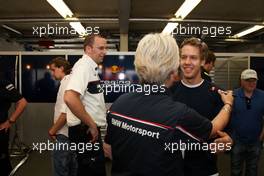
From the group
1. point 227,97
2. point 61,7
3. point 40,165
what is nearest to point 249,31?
point 61,7

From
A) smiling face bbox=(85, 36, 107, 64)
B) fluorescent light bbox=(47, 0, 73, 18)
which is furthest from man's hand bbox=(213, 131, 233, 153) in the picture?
fluorescent light bbox=(47, 0, 73, 18)

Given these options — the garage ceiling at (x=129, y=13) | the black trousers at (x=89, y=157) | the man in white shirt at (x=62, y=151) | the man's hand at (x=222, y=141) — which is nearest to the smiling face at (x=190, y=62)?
the man's hand at (x=222, y=141)

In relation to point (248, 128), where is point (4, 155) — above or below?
below

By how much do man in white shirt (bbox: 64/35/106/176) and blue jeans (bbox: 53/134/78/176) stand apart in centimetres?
33

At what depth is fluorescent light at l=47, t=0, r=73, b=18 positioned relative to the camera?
199 inches

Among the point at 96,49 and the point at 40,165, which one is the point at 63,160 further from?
the point at 40,165

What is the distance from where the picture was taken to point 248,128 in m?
3.49

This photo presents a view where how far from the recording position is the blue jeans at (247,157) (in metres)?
3.47

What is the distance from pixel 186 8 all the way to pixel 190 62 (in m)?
3.99

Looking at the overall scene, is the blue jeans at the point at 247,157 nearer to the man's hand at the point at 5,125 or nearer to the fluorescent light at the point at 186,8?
the man's hand at the point at 5,125

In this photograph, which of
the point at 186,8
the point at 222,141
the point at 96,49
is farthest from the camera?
the point at 186,8

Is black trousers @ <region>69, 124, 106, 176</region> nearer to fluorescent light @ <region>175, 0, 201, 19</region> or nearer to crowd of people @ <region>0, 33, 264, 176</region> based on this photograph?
crowd of people @ <region>0, 33, 264, 176</region>

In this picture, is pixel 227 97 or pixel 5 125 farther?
pixel 5 125

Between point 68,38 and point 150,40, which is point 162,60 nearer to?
point 150,40
